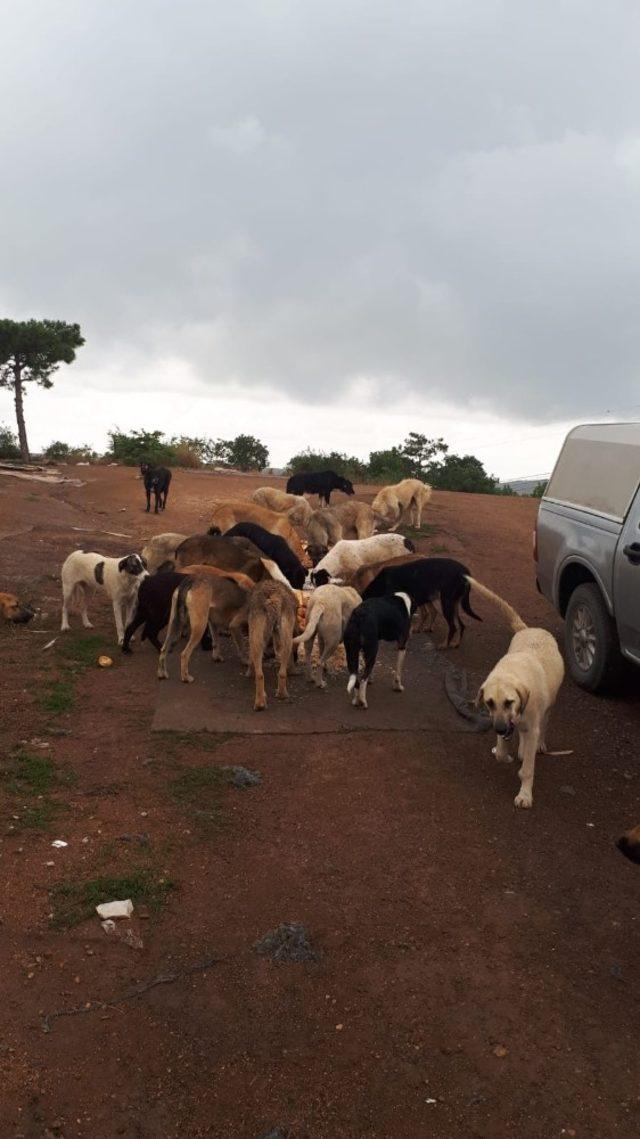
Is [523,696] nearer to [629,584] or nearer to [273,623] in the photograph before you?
[629,584]

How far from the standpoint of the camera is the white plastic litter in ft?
13.5

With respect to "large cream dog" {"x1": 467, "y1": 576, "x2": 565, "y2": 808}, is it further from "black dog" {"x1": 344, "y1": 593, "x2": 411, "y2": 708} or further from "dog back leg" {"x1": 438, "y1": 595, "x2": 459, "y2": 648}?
"dog back leg" {"x1": 438, "y1": 595, "x2": 459, "y2": 648}

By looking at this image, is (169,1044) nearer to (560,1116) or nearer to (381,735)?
(560,1116)

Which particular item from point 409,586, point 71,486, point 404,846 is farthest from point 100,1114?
point 71,486

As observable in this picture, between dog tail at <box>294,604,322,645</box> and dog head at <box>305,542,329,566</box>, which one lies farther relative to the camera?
dog head at <box>305,542,329,566</box>

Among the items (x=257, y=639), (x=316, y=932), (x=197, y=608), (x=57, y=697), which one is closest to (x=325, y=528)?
(x=197, y=608)

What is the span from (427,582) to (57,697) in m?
3.91

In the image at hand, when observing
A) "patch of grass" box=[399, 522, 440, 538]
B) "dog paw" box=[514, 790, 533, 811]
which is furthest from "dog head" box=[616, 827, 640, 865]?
"patch of grass" box=[399, 522, 440, 538]

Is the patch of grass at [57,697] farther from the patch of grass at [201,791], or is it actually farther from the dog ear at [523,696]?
the dog ear at [523,696]

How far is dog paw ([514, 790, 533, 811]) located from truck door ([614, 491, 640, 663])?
1.90m

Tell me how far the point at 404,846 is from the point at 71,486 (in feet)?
66.4

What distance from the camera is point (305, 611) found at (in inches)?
328

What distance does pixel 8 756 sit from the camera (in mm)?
5863

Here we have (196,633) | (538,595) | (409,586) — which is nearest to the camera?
(196,633)
